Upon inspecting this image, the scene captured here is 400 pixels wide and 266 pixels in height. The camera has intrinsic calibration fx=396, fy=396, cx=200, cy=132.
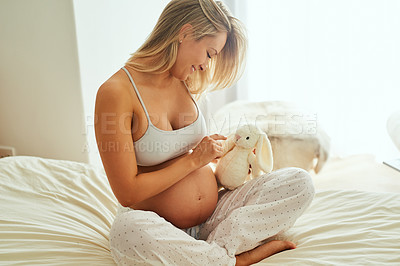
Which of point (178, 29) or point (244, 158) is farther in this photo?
point (244, 158)

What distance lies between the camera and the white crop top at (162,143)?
1024mm

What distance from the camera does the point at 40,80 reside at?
205cm

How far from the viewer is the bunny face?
115 cm

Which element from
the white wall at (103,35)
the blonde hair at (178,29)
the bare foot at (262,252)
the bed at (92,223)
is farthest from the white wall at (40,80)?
the bare foot at (262,252)

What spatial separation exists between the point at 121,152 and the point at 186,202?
0.24m

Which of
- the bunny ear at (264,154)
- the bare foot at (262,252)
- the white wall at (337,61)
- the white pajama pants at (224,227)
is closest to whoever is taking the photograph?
the white pajama pants at (224,227)

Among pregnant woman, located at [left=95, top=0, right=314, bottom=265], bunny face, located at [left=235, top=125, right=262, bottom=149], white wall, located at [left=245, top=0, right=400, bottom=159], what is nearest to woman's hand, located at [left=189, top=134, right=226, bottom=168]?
pregnant woman, located at [left=95, top=0, right=314, bottom=265]

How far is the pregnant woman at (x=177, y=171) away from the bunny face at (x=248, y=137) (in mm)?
64

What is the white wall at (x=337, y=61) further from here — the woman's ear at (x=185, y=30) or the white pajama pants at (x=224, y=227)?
the woman's ear at (x=185, y=30)

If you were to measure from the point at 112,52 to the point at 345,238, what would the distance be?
150 centimetres

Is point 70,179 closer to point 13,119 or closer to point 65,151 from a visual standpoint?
point 65,151

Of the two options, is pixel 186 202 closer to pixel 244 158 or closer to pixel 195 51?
pixel 244 158

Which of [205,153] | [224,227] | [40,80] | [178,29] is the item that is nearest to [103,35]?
[40,80]

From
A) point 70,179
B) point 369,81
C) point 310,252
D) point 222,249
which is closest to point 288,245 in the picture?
point 310,252
